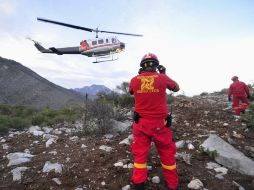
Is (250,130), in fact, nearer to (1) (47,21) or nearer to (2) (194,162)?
(2) (194,162)

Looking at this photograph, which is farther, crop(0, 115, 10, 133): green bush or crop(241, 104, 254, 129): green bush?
crop(0, 115, 10, 133): green bush

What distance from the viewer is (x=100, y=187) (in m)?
5.22

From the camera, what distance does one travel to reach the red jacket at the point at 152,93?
5.21m

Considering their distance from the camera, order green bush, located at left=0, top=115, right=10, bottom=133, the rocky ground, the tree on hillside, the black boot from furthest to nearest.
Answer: the tree on hillside
green bush, located at left=0, top=115, right=10, bottom=133
the rocky ground
the black boot

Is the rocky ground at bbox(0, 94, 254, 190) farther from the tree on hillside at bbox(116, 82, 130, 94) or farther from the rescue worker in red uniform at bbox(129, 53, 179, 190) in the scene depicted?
the tree on hillside at bbox(116, 82, 130, 94)

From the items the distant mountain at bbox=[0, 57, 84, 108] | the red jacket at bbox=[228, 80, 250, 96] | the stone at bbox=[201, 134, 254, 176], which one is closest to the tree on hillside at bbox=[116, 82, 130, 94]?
the red jacket at bbox=[228, 80, 250, 96]

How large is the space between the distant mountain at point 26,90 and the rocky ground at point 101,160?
104 ft

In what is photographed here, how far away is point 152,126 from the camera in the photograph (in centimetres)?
510

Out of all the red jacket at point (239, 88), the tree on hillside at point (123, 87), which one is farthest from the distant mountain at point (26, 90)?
the red jacket at point (239, 88)

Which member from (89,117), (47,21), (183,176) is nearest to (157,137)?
(183,176)

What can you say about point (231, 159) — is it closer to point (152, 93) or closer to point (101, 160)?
point (152, 93)

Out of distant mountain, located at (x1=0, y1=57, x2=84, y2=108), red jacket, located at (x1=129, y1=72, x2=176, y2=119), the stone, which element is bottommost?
the stone

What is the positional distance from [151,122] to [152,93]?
0.50 metres

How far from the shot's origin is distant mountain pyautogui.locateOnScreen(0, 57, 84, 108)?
142 ft
